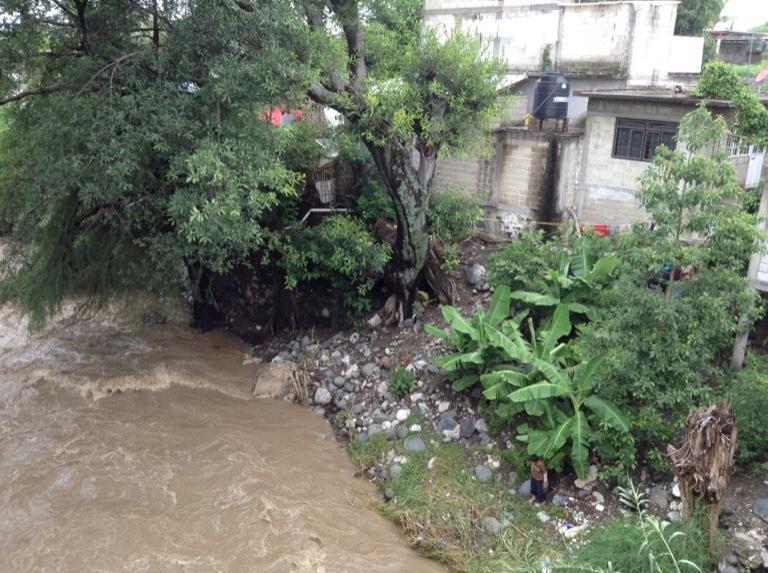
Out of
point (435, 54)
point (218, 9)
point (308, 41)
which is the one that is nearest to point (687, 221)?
point (435, 54)

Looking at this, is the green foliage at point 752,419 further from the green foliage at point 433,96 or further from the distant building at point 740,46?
the distant building at point 740,46

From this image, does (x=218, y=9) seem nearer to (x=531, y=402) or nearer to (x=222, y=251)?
(x=222, y=251)

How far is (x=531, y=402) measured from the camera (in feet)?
24.3

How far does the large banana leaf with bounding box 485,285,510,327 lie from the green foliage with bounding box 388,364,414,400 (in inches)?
57.6

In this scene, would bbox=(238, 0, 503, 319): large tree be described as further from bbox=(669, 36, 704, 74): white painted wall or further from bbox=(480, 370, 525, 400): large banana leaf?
bbox=(669, 36, 704, 74): white painted wall

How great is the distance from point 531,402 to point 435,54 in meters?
4.94

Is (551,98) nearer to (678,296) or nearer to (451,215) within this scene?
(451,215)

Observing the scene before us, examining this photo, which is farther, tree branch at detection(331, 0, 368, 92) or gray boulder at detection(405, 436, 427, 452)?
tree branch at detection(331, 0, 368, 92)

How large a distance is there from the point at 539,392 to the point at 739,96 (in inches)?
226

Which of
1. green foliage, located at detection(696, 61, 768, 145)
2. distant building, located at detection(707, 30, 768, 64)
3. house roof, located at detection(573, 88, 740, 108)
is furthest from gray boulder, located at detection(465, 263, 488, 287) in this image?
distant building, located at detection(707, 30, 768, 64)

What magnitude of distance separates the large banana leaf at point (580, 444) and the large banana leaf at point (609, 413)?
191 millimetres

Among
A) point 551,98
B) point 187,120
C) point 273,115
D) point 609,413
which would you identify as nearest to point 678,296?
point 609,413

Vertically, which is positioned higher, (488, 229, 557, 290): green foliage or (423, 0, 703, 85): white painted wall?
(423, 0, 703, 85): white painted wall

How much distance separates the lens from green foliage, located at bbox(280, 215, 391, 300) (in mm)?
10164
